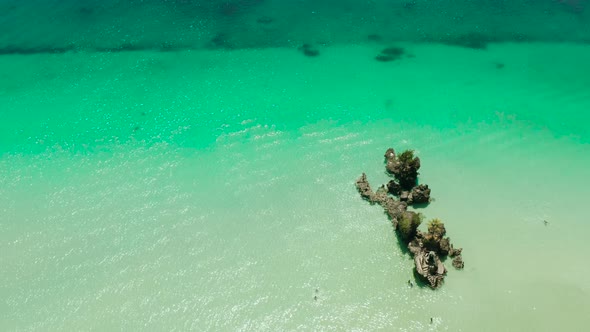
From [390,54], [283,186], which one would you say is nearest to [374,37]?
[390,54]

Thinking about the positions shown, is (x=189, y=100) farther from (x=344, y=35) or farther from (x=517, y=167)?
(x=517, y=167)

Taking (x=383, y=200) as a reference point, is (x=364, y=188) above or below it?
above

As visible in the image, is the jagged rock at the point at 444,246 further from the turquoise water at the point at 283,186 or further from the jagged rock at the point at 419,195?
the jagged rock at the point at 419,195

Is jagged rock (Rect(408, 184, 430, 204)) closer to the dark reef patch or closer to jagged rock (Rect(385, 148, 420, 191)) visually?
jagged rock (Rect(385, 148, 420, 191))

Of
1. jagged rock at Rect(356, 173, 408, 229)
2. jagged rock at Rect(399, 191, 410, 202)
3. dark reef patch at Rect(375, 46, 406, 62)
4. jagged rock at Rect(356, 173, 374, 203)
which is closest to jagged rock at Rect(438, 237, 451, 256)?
jagged rock at Rect(356, 173, 408, 229)

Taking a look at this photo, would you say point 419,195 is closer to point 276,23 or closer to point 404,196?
point 404,196
